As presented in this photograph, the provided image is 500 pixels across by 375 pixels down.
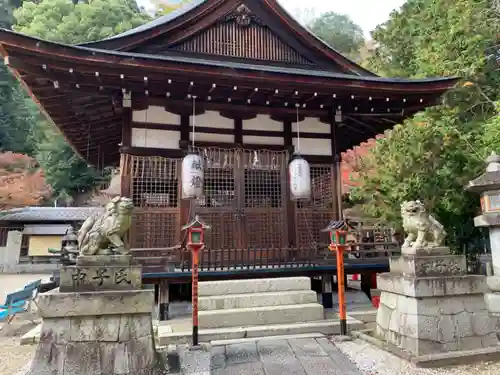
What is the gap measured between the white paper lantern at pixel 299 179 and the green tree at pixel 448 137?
4162mm

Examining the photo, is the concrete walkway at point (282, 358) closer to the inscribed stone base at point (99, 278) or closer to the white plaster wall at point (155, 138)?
the inscribed stone base at point (99, 278)

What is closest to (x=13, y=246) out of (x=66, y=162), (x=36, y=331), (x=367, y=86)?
(x=66, y=162)

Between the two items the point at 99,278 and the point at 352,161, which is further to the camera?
the point at 352,161

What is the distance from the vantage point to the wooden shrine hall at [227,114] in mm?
7188

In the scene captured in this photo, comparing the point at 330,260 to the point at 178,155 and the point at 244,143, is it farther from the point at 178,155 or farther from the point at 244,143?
the point at 178,155

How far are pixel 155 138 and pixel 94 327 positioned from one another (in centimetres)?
488

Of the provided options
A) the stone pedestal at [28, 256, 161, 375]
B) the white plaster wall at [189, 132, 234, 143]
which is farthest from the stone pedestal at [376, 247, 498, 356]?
the white plaster wall at [189, 132, 234, 143]

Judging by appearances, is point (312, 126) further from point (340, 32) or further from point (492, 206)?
point (340, 32)

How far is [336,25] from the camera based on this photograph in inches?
2106

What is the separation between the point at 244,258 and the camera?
7.96 m

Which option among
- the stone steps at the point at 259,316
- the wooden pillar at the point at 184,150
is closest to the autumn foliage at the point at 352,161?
the wooden pillar at the point at 184,150

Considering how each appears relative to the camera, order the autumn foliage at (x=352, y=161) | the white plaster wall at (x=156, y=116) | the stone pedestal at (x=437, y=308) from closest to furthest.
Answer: the stone pedestal at (x=437, y=308) < the white plaster wall at (x=156, y=116) < the autumn foliage at (x=352, y=161)

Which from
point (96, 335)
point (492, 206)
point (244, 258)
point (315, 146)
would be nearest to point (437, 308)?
point (492, 206)

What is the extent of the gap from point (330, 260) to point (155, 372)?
4991 millimetres
